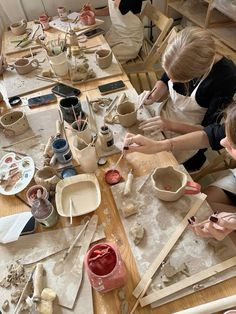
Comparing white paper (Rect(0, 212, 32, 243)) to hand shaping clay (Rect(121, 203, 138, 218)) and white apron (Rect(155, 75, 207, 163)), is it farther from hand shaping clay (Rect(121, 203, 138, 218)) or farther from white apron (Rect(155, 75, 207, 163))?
white apron (Rect(155, 75, 207, 163))

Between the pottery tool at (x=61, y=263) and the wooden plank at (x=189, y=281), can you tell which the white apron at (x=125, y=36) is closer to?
the pottery tool at (x=61, y=263)

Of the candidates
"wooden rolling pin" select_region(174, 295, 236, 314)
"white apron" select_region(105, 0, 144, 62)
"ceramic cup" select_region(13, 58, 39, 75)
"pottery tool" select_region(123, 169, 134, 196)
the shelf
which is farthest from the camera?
the shelf

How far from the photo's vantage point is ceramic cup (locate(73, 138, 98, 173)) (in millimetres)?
1076

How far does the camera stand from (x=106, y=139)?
1.19 m

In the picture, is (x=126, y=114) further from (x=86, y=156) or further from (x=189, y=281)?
(x=189, y=281)

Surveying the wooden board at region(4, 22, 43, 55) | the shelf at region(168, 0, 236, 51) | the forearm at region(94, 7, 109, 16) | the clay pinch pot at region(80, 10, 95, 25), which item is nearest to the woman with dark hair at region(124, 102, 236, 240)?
the wooden board at region(4, 22, 43, 55)

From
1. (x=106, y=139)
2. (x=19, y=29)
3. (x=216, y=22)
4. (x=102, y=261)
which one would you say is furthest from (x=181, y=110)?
(x=216, y=22)

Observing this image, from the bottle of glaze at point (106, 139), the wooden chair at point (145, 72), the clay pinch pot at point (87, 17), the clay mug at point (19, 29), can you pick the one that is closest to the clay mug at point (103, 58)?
the wooden chair at point (145, 72)

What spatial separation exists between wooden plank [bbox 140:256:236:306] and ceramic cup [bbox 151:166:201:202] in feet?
0.89

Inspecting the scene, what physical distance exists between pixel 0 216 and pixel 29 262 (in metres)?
0.25

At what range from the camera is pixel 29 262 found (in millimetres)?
894

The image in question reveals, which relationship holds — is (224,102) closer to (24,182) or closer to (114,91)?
(114,91)

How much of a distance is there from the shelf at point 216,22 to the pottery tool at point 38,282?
97.2 inches

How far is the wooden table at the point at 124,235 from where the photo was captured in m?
0.77
